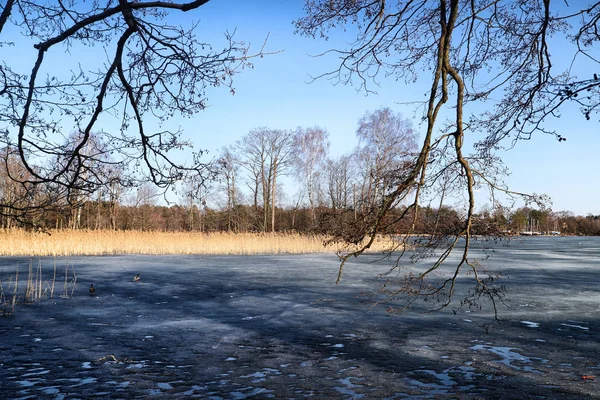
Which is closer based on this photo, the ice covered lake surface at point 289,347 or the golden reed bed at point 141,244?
the ice covered lake surface at point 289,347

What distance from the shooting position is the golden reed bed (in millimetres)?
17641

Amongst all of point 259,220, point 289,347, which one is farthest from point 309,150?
point 289,347

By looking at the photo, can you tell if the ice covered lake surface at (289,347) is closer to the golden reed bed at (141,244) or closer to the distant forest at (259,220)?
the distant forest at (259,220)

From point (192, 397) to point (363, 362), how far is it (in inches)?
64.5

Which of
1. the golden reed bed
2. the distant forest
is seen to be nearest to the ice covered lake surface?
the distant forest

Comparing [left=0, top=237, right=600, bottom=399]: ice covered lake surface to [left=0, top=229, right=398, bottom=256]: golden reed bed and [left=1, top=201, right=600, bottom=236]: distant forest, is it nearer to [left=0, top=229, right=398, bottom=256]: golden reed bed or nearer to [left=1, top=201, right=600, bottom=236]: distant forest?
[left=1, top=201, right=600, bottom=236]: distant forest

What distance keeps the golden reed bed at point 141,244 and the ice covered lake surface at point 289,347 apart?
932cm

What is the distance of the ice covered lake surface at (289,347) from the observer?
12.3ft

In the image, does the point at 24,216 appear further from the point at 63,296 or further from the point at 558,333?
the point at 558,333

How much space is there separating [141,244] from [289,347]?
15128mm

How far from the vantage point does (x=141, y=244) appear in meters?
19.0

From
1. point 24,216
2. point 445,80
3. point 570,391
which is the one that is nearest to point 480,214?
point 445,80

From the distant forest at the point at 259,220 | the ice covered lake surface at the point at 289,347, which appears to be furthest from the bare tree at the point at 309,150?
the ice covered lake surface at the point at 289,347

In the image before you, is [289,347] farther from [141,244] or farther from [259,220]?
[259,220]
